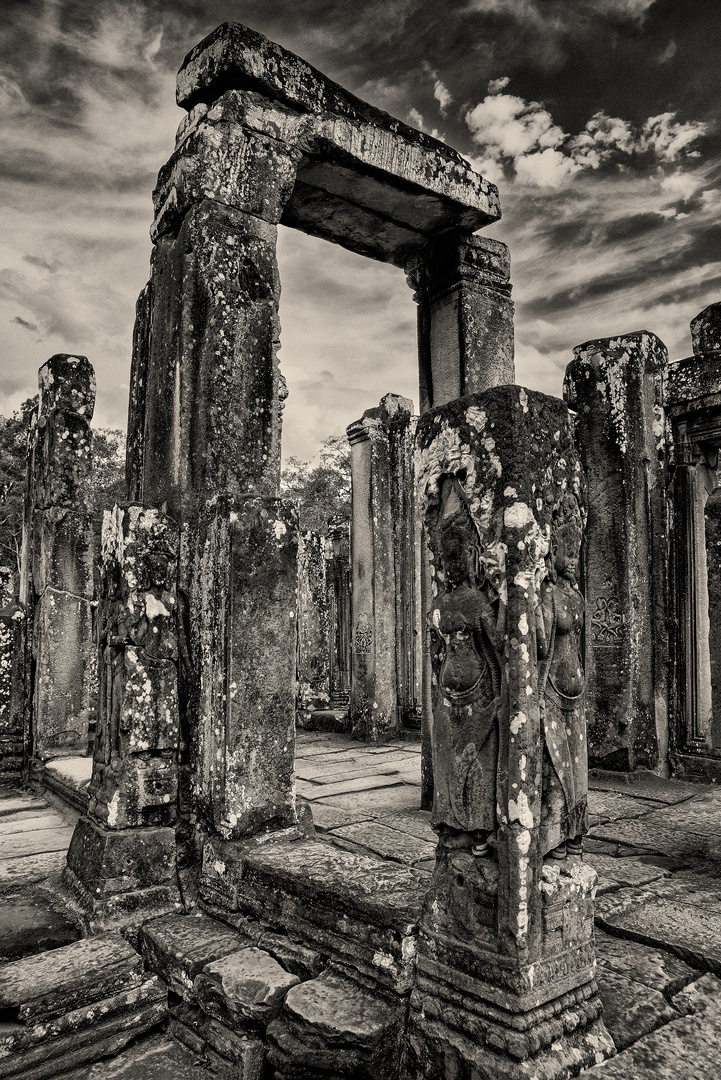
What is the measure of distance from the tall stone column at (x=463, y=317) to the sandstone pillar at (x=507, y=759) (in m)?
2.86

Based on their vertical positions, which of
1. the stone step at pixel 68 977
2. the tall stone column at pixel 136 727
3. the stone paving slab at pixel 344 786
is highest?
the tall stone column at pixel 136 727

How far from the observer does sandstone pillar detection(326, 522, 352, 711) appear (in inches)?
458

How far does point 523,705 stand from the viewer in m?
1.89

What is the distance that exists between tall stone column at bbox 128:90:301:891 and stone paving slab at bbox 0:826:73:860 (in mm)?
1304

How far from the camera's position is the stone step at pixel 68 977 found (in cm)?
239

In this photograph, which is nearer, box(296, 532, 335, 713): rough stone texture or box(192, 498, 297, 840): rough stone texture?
box(192, 498, 297, 840): rough stone texture

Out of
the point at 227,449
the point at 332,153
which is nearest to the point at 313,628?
the point at 227,449

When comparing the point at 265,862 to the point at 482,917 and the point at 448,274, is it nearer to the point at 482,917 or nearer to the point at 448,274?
the point at 482,917

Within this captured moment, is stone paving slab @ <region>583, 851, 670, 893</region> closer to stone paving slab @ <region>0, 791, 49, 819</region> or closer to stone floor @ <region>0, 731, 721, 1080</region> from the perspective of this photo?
stone floor @ <region>0, 731, 721, 1080</region>

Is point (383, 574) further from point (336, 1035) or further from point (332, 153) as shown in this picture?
point (336, 1035)

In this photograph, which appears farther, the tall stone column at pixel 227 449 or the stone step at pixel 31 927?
the tall stone column at pixel 227 449

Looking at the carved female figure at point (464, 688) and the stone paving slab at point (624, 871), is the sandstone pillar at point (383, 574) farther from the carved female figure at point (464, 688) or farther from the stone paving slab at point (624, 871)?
the carved female figure at point (464, 688)

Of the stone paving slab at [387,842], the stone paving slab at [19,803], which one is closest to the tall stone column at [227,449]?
the stone paving slab at [387,842]

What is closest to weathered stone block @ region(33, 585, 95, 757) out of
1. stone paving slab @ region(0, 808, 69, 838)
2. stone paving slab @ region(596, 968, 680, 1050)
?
stone paving slab @ region(0, 808, 69, 838)
